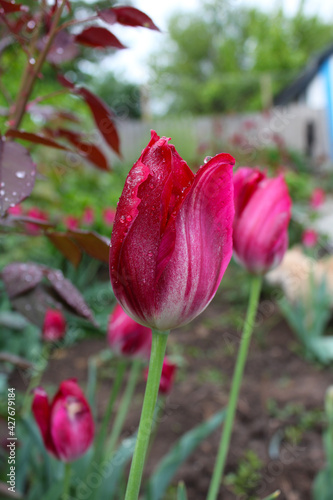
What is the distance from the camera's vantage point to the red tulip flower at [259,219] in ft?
1.83

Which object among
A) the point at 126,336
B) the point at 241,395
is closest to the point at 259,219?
the point at 126,336

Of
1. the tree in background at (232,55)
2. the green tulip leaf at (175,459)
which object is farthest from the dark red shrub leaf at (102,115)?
the tree in background at (232,55)

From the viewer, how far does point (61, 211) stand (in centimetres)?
342

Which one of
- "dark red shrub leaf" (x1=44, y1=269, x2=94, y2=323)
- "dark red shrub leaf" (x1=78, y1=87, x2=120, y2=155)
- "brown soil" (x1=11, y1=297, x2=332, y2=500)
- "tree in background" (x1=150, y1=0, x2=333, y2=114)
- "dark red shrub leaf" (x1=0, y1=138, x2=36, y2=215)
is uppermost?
"tree in background" (x1=150, y1=0, x2=333, y2=114)

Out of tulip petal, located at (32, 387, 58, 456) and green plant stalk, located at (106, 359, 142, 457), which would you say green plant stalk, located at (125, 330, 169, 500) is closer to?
tulip petal, located at (32, 387, 58, 456)

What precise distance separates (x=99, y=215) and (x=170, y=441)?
2.11 metres

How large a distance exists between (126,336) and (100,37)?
44 centimetres

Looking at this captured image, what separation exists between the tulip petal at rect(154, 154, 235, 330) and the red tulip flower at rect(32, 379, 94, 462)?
1.07 feet

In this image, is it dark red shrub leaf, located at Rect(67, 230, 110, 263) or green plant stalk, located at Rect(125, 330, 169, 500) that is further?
dark red shrub leaf, located at Rect(67, 230, 110, 263)

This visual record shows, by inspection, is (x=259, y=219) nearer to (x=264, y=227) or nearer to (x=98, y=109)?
(x=264, y=227)

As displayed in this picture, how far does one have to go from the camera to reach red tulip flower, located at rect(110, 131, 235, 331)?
0.29 meters

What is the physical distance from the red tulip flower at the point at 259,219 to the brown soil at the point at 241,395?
91 centimetres

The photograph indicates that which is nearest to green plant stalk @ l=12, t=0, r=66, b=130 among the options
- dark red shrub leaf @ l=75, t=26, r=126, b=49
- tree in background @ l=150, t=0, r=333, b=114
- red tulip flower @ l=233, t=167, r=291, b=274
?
dark red shrub leaf @ l=75, t=26, r=126, b=49

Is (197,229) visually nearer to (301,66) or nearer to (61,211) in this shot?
(61,211)
